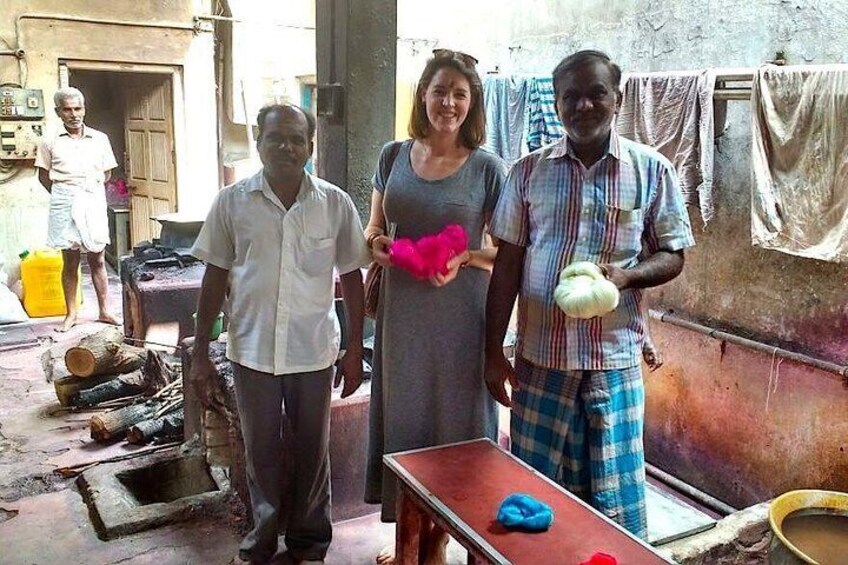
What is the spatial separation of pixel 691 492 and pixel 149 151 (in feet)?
27.7

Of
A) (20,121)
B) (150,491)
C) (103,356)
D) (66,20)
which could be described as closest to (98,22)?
(66,20)

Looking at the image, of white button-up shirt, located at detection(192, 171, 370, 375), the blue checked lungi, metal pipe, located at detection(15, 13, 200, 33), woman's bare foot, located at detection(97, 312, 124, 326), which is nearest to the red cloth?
the blue checked lungi

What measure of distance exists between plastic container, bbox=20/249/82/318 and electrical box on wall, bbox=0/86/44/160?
1.24 m

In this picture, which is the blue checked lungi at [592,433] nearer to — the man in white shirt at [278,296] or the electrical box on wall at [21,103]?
the man in white shirt at [278,296]

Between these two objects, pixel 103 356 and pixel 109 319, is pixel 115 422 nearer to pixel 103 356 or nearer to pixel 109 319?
pixel 103 356

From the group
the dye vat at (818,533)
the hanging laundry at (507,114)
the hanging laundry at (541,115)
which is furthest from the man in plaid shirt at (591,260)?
the hanging laundry at (507,114)

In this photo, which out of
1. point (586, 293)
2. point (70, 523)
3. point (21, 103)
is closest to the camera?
point (586, 293)

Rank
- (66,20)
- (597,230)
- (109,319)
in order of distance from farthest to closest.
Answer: (66,20) → (109,319) → (597,230)

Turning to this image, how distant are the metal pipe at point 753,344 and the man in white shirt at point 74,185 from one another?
5456mm

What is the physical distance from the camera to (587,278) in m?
2.26

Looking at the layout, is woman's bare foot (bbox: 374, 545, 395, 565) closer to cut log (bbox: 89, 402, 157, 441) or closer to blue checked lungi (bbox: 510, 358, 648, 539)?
blue checked lungi (bbox: 510, 358, 648, 539)

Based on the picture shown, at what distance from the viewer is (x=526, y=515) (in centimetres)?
209

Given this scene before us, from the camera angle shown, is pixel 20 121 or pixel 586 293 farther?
pixel 20 121

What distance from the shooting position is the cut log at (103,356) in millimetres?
5613
